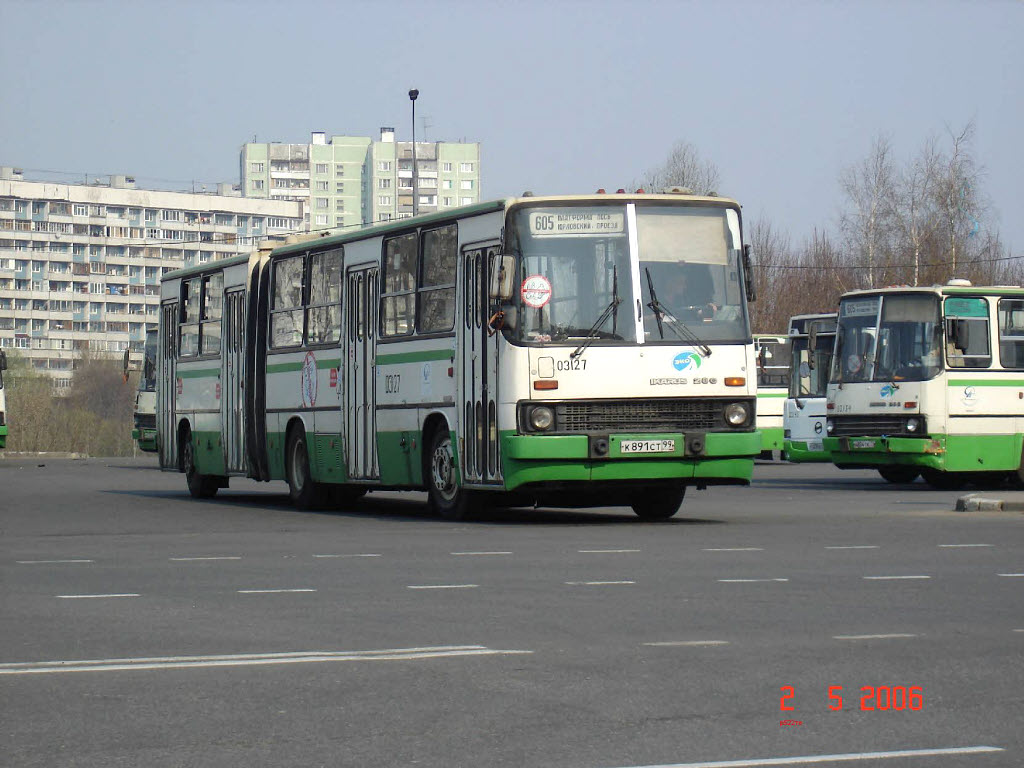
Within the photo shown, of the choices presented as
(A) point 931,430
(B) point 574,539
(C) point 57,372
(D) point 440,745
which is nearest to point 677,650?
(D) point 440,745

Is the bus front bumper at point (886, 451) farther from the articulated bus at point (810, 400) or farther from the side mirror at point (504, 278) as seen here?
the side mirror at point (504, 278)

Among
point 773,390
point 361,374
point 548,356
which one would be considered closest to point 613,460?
point 548,356

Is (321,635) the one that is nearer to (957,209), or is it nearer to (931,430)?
(931,430)

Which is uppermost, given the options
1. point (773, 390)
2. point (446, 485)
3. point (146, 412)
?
point (773, 390)

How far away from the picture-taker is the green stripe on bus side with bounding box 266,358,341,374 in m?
23.3

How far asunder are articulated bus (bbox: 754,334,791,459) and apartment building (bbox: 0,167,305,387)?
4935 inches

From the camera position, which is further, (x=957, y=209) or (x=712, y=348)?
(x=957, y=209)

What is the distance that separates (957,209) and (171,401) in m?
49.5

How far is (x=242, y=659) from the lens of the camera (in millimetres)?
8906

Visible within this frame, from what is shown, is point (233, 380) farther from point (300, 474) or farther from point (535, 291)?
point (535, 291)

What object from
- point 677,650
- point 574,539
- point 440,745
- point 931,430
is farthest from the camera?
point 931,430

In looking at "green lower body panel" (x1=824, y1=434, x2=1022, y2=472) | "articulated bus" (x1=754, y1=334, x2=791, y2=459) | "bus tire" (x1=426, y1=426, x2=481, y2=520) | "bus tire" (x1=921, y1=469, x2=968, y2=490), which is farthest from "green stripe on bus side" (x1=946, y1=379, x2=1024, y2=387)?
"articulated bus" (x1=754, y1=334, x2=791, y2=459)

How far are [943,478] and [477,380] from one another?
1327 cm

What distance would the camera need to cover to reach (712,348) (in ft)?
62.9
